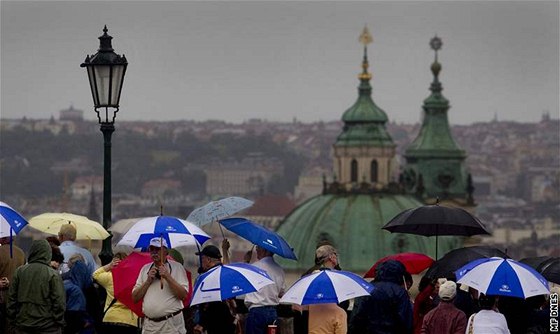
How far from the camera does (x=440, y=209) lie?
22.8m

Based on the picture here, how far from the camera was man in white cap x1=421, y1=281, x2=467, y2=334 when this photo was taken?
18891 millimetres

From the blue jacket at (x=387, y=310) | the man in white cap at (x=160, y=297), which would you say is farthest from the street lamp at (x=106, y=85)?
the blue jacket at (x=387, y=310)

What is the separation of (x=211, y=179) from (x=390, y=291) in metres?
180

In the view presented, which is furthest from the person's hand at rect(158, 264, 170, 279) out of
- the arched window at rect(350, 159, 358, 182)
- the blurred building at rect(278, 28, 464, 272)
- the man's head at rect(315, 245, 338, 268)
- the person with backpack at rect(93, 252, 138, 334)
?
the arched window at rect(350, 159, 358, 182)

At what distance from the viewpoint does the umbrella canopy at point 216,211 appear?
71.2ft

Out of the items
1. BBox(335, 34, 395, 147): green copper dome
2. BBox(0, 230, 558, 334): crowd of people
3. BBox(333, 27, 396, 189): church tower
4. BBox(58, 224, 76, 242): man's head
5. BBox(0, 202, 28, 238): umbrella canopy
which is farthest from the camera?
BBox(335, 34, 395, 147): green copper dome

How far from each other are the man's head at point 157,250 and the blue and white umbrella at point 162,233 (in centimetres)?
28

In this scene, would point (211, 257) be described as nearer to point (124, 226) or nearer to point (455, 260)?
point (124, 226)

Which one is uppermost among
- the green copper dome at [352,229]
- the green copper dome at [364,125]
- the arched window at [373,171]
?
the green copper dome at [364,125]

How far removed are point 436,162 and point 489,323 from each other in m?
108

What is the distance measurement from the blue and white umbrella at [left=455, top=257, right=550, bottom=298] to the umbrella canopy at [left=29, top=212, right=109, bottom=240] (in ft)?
12.6

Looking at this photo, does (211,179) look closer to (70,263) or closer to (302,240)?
(302,240)

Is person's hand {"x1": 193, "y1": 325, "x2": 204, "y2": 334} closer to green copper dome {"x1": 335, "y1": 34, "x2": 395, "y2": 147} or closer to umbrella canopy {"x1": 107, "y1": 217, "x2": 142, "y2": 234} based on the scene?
umbrella canopy {"x1": 107, "y1": 217, "x2": 142, "y2": 234}

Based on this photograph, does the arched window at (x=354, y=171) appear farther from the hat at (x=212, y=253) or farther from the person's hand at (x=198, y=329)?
the person's hand at (x=198, y=329)
